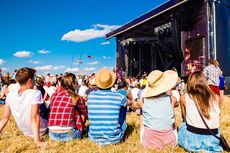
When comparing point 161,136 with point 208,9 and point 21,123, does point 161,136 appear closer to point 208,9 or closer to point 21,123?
point 21,123

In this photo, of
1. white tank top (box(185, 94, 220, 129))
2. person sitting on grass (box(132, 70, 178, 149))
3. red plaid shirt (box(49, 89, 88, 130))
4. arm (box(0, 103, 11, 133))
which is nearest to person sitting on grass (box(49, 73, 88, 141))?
red plaid shirt (box(49, 89, 88, 130))

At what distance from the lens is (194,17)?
12.2m

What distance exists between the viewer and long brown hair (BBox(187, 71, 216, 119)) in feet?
10.2

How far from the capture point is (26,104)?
360 centimetres

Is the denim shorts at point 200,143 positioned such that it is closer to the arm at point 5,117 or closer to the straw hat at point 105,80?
the straw hat at point 105,80

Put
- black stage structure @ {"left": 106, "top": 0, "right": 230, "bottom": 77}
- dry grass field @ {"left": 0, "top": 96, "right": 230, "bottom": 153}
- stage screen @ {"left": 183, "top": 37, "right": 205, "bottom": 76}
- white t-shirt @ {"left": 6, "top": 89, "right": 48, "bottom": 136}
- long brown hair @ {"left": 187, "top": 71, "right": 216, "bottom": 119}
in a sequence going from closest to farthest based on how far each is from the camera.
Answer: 1. long brown hair @ {"left": 187, "top": 71, "right": 216, "bottom": 119}
2. dry grass field @ {"left": 0, "top": 96, "right": 230, "bottom": 153}
3. white t-shirt @ {"left": 6, "top": 89, "right": 48, "bottom": 136}
4. black stage structure @ {"left": 106, "top": 0, "right": 230, "bottom": 77}
5. stage screen @ {"left": 183, "top": 37, "right": 205, "bottom": 76}

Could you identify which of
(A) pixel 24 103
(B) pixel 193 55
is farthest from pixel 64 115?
(B) pixel 193 55

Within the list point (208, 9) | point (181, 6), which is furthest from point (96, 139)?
point (181, 6)

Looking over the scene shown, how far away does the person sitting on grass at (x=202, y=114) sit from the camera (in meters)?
3.12

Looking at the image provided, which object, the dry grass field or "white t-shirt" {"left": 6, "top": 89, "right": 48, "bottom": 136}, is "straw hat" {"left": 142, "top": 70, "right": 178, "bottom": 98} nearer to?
the dry grass field

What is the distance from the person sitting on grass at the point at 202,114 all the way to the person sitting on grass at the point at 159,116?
0.25 meters

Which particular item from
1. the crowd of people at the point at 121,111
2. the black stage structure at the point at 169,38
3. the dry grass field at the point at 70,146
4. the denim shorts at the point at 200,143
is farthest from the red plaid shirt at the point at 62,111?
the black stage structure at the point at 169,38

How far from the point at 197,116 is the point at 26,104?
7.15ft

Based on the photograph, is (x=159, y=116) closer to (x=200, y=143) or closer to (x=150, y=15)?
(x=200, y=143)
